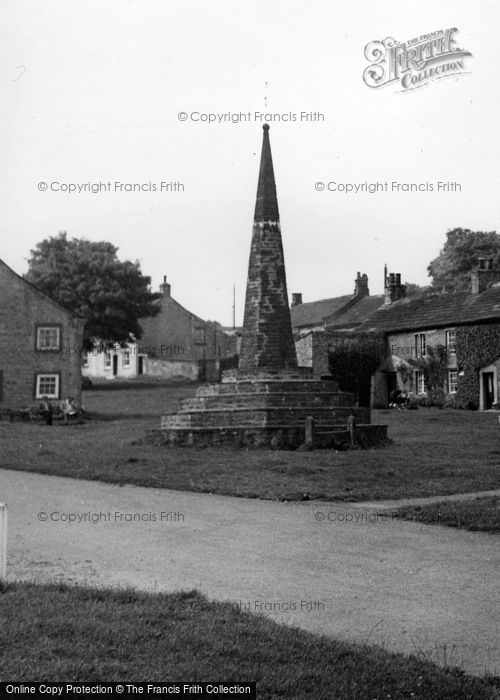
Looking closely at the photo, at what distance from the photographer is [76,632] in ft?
19.7

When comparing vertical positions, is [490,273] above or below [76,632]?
above

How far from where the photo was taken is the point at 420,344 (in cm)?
4825

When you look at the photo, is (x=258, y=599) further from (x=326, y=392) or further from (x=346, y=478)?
(x=326, y=392)

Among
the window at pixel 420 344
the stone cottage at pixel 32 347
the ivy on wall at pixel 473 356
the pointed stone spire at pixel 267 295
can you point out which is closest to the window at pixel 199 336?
the window at pixel 420 344

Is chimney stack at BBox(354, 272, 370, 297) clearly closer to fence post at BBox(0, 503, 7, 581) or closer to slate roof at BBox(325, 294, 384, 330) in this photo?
slate roof at BBox(325, 294, 384, 330)

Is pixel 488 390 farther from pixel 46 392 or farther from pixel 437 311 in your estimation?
pixel 46 392

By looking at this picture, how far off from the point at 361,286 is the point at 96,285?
27.1 m

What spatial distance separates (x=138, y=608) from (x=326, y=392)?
18265 mm

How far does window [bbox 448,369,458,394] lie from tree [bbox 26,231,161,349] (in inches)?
947

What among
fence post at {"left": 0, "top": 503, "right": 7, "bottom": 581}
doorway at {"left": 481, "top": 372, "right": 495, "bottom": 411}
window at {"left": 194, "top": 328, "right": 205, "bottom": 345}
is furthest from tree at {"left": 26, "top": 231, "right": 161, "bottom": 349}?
fence post at {"left": 0, "top": 503, "right": 7, "bottom": 581}

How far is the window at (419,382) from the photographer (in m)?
47.4

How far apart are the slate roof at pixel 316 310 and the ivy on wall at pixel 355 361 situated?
24.0 m

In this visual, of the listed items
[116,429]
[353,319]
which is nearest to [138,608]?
[116,429]

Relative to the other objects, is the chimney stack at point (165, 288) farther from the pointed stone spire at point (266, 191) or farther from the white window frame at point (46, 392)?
the pointed stone spire at point (266, 191)
